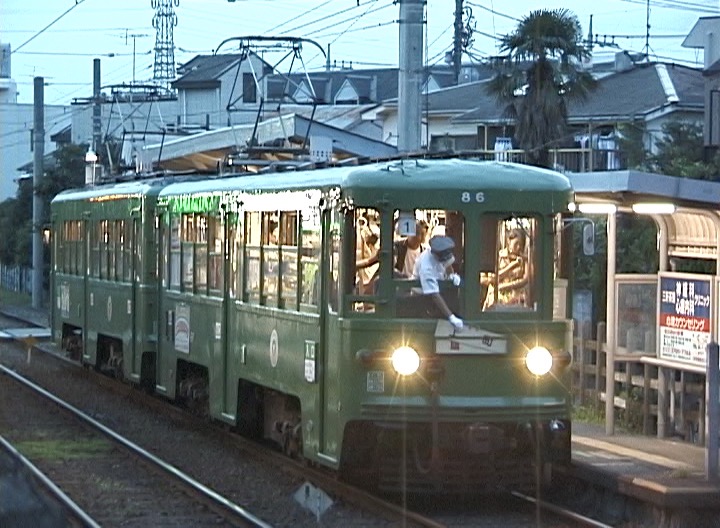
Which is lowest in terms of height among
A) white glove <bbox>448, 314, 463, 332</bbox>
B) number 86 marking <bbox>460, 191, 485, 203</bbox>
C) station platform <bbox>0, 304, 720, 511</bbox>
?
station platform <bbox>0, 304, 720, 511</bbox>

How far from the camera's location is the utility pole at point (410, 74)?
15.6 meters

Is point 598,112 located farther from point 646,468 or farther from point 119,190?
point 646,468

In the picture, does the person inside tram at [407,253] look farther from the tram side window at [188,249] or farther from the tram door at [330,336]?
the tram side window at [188,249]

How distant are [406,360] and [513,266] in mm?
1089

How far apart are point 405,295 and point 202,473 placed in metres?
3.31

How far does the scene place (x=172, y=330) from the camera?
16.6 meters

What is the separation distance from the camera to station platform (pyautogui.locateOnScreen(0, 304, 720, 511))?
10.6m

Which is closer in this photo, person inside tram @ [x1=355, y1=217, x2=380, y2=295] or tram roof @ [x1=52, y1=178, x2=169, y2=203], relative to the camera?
person inside tram @ [x1=355, y1=217, x2=380, y2=295]

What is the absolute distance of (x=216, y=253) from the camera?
14.8m

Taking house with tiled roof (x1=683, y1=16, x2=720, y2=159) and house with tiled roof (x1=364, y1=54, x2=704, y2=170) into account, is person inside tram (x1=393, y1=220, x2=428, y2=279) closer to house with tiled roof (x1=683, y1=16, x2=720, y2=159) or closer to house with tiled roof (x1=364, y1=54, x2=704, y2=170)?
house with tiled roof (x1=683, y1=16, x2=720, y2=159)

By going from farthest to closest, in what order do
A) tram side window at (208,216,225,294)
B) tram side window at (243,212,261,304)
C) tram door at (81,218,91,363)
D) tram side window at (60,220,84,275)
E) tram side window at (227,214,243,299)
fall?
1. tram side window at (60,220,84,275)
2. tram door at (81,218,91,363)
3. tram side window at (208,216,225,294)
4. tram side window at (227,214,243,299)
5. tram side window at (243,212,261,304)

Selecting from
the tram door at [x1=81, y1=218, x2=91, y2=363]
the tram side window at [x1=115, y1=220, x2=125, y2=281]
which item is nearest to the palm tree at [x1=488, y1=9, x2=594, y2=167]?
the tram door at [x1=81, y1=218, x2=91, y2=363]

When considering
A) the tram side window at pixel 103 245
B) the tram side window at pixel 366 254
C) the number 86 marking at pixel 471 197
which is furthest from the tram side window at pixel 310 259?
the tram side window at pixel 103 245

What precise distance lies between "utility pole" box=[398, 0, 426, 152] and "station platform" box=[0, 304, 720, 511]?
3.36 meters
